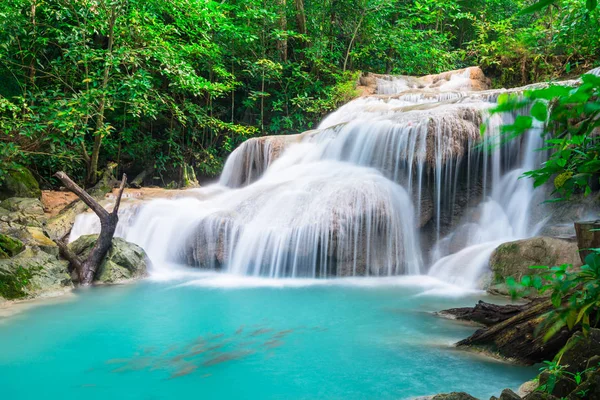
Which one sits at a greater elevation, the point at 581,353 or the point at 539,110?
the point at 539,110

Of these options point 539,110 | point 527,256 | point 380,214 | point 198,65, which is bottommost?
point 527,256

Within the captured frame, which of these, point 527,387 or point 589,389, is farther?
point 527,387

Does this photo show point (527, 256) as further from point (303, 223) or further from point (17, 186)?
point (17, 186)

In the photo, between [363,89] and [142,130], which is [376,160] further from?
[142,130]

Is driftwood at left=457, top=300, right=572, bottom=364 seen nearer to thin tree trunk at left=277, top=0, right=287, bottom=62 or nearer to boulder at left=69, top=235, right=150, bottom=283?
boulder at left=69, top=235, right=150, bottom=283

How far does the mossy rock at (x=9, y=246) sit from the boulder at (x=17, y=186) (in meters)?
4.19

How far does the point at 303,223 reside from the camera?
7.36 metres

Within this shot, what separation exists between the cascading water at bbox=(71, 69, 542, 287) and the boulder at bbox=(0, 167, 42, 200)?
78.9 inches

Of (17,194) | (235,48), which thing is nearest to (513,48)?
(235,48)

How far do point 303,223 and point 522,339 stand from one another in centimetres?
441

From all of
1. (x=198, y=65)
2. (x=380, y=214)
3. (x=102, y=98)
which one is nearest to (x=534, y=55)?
(x=380, y=214)

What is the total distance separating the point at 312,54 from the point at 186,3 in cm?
572

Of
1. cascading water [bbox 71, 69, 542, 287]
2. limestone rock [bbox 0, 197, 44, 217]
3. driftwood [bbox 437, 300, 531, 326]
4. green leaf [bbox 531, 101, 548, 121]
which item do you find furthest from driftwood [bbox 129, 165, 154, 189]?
green leaf [bbox 531, 101, 548, 121]

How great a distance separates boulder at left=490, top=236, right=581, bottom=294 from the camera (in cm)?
543
